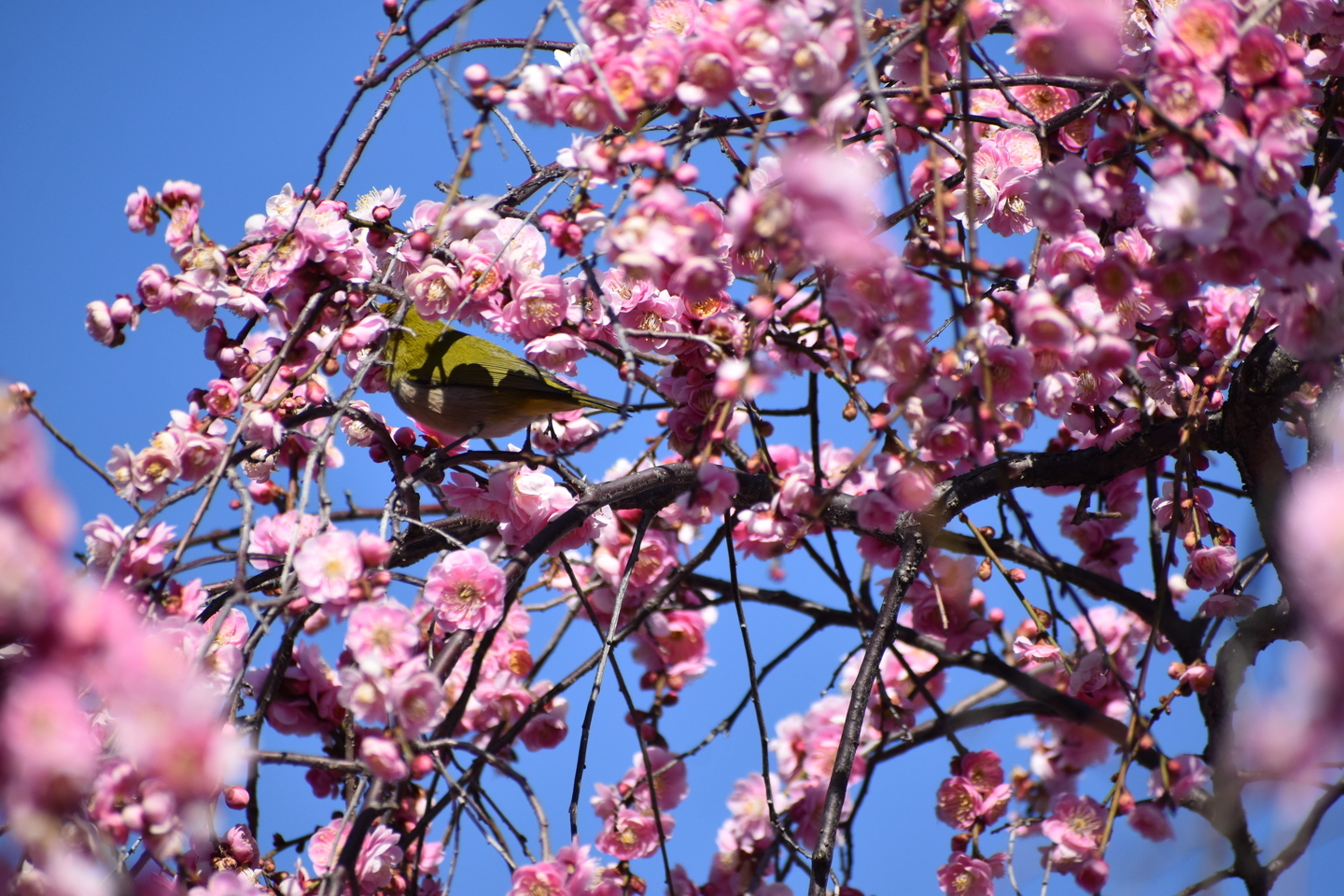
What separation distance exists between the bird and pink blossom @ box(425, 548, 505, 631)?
2.61ft

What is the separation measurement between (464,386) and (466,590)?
94 cm

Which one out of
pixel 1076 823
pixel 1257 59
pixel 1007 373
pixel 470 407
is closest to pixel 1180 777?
pixel 1076 823

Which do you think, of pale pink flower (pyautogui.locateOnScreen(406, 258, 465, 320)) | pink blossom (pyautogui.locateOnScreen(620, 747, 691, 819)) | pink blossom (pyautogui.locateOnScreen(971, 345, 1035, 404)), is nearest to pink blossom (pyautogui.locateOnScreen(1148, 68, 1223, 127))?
pink blossom (pyautogui.locateOnScreen(971, 345, 1035, 404))

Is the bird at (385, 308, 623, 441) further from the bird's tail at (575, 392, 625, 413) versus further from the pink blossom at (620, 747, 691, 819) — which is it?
the pink blossom at (620, 747, 691, 819)

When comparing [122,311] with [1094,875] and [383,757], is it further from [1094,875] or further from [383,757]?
[1094,875]

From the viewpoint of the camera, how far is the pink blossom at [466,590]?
4.00ft

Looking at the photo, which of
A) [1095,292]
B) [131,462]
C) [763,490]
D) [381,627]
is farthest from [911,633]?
[131,462]

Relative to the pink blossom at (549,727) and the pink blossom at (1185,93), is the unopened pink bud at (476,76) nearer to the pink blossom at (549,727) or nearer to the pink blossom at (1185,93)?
the pink blossom at (1185,93)

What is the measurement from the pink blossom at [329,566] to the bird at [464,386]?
3.26ft

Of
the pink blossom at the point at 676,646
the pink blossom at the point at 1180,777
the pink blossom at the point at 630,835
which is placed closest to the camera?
the pink blossom at the point at 1180,777

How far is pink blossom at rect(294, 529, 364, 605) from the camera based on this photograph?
3.29 feet

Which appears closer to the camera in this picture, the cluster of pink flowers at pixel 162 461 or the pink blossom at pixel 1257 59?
the pink blossom at pixel 1257 59

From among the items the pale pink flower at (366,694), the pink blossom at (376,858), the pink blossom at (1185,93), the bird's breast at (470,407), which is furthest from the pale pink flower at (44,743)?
the bird's breast at (470,407)

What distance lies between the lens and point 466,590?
1249 millimetres
